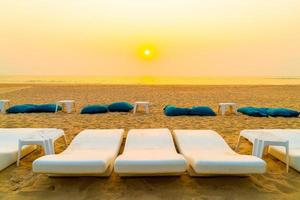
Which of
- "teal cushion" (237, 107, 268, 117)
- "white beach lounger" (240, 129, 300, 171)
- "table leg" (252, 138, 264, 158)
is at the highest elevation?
"table leg" (252, 138, 264, 158)

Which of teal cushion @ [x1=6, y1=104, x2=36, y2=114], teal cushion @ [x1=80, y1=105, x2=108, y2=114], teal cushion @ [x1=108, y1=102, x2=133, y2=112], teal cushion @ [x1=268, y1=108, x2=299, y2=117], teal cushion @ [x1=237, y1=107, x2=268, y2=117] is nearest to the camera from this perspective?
teal cushion @ [x1=268, y1=108, x2=299, y2=117]

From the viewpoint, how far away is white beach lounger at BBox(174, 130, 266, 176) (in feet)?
9.68

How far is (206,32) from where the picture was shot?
99.2ft

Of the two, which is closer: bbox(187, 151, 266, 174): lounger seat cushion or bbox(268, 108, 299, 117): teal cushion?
bbox(187, 151, 266, 174): lounger seat cushion

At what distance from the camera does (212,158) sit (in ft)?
10.2

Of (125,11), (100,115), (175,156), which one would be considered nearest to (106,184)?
(175,156)

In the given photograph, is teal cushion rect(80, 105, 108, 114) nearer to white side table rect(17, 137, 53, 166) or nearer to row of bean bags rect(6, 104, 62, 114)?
row of bean bags rect(6, 104, 62, 114)

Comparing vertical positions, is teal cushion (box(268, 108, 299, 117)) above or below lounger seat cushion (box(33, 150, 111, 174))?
below

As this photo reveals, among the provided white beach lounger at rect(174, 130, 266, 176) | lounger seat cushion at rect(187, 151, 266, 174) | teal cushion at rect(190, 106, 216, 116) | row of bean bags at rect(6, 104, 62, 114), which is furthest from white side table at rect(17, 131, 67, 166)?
row of bean bags at rect(6, 104, 62, 114)

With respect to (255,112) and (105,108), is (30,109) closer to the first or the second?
(105,108)

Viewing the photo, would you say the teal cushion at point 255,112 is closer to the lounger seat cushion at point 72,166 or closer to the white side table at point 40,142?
the white side table at point 40,142

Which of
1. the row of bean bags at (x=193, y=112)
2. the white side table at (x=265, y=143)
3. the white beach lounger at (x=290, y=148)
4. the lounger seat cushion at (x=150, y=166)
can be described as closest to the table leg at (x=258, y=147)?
the white side table at (x=265, y=143)

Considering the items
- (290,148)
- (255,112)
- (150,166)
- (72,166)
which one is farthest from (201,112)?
(72,166)

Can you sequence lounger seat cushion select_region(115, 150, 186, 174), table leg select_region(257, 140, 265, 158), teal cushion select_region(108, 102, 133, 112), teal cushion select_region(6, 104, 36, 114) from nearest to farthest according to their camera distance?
lounger seat cushion select_region(115, 150, 186, 174)
table leg select_region(257, 140, 265, 158)
teal cushion select_region(6, 104, 36, 114)
teal cushion select_region(108, 102, 133, 112)
